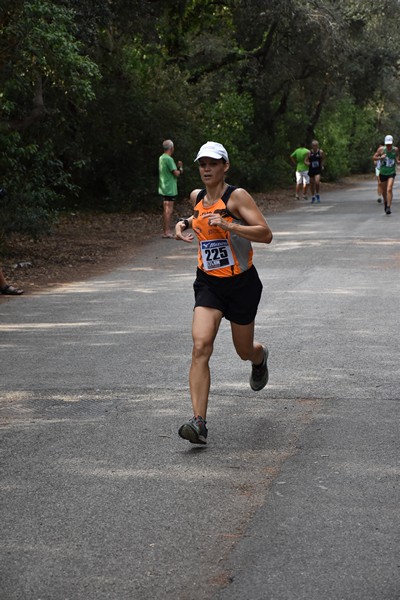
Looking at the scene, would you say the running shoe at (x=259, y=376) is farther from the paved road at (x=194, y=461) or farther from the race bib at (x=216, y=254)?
the race bib at (x=216, y=254)

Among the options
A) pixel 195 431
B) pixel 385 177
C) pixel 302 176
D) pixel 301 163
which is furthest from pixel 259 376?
pixel 302 176

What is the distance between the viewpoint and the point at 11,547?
14.9ft

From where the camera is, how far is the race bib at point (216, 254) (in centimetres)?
646

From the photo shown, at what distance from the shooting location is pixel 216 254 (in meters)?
6.48

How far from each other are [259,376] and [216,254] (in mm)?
1213

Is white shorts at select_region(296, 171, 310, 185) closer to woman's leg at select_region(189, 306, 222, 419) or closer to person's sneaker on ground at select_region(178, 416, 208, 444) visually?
woman's leg at select_region(189, 306, 222, 419)

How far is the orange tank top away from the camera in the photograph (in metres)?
6.45

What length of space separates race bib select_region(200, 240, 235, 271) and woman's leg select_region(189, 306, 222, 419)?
32 cm

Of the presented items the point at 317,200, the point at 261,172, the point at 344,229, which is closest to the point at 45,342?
the point at 344,229

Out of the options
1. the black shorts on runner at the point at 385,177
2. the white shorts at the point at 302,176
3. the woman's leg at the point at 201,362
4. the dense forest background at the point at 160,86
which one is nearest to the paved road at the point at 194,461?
the woman's leg at the point at 201,362

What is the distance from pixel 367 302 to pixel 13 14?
730cm

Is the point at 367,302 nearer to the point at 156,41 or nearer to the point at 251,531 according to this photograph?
the point at 251,531

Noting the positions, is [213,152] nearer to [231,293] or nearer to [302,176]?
[231,293]

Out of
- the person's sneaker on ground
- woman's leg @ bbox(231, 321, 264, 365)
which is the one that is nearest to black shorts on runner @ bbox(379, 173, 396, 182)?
woman's leg @ bbox(231, 321, 264, 365)
